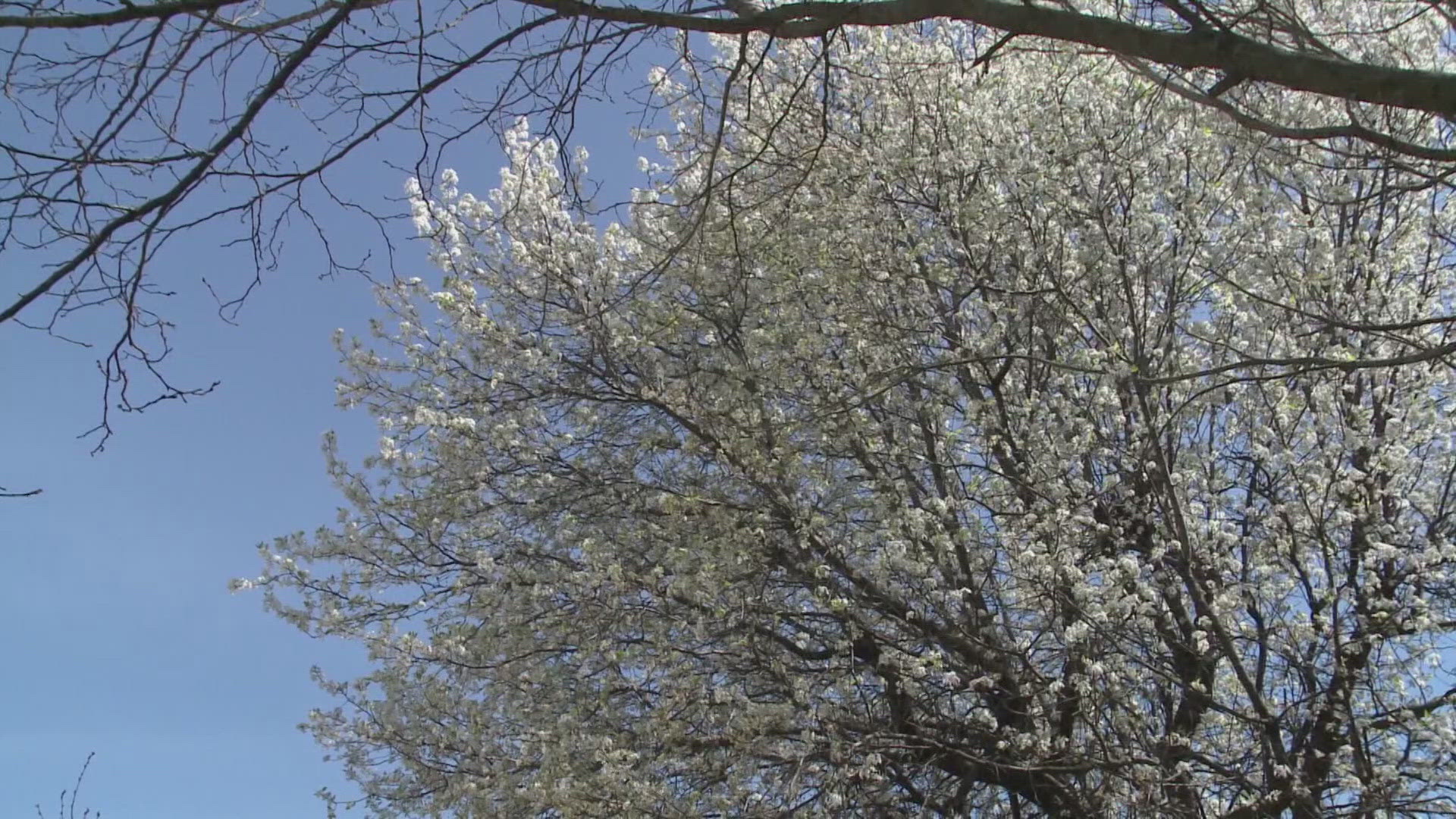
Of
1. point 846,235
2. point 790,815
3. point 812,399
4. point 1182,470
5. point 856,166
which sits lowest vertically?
point 790,815

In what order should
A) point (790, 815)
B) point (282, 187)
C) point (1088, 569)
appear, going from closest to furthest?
point (282, 187), point (790, 815), point (1088, 569)

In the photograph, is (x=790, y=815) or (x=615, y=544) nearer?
(x=790, y=815)

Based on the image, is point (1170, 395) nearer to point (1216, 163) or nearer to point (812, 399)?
point (1216, 163)

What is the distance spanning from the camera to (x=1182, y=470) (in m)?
7.17

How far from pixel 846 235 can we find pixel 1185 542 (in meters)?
3.15

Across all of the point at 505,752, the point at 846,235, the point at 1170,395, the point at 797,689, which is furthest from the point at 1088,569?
the point at 505,752

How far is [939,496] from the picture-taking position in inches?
308

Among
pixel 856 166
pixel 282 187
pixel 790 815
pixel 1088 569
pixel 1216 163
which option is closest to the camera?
pixel 282 187

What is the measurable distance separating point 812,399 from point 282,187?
4.59 m

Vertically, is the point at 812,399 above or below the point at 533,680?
above

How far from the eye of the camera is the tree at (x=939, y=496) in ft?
21.7

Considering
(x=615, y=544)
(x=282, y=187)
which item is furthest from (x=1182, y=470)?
(x=282, y=187)

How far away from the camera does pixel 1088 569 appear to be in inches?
275

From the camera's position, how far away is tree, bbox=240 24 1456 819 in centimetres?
662
